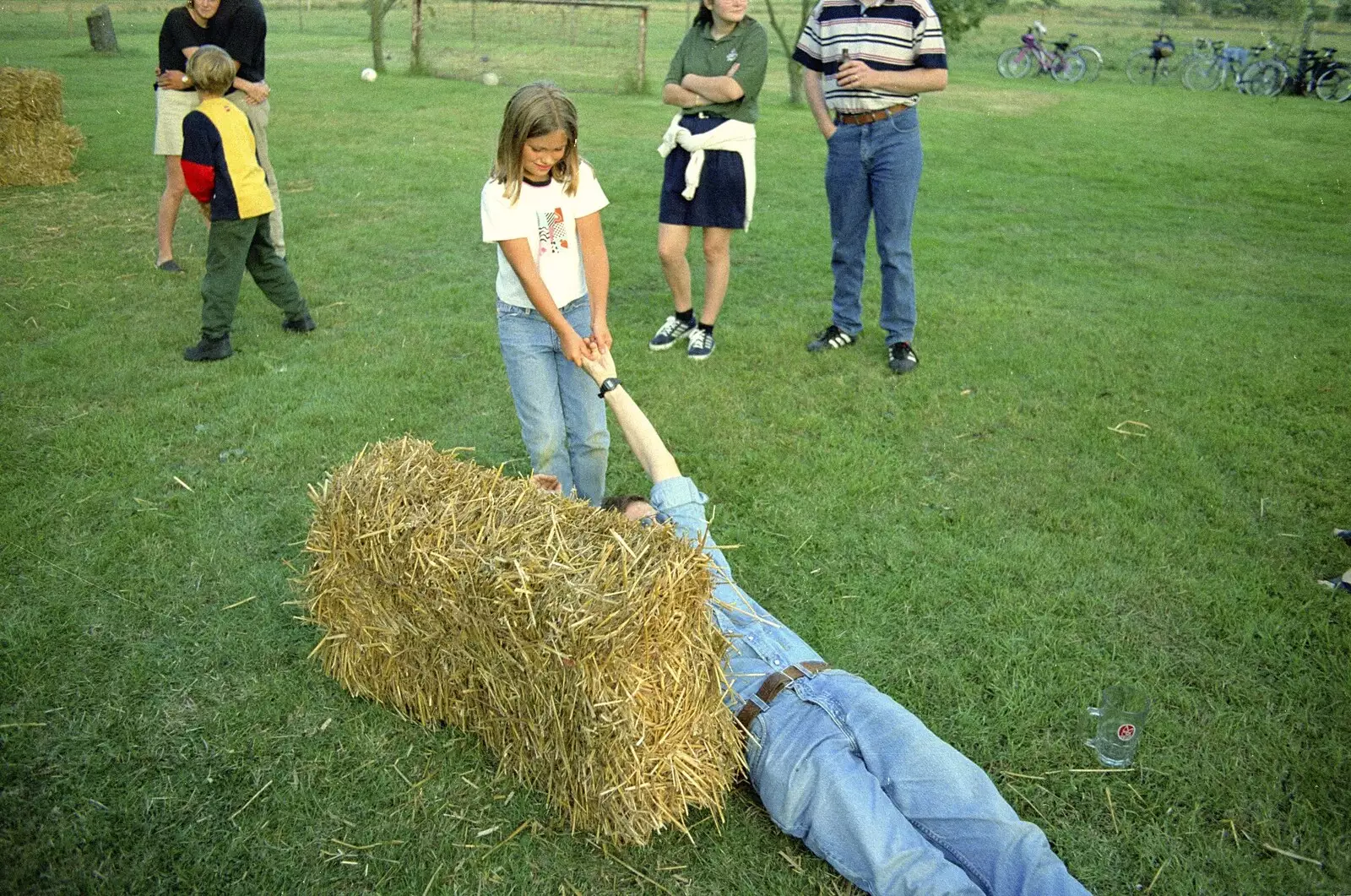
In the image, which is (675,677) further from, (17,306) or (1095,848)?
(17,306)

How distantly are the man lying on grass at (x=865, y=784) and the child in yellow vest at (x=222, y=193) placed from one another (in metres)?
4.10

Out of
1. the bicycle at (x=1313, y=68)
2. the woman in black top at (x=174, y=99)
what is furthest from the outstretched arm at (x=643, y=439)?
the bicycle at (x=1313, y=68)

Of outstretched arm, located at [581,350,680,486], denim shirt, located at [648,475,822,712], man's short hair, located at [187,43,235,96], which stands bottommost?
denim shirt, located at [648,475,822,712]

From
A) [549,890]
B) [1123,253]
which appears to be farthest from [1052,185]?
[549,890]

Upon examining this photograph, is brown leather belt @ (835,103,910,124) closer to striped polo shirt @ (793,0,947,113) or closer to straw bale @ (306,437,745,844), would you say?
striped polo shirt @ (793,0,947,113)

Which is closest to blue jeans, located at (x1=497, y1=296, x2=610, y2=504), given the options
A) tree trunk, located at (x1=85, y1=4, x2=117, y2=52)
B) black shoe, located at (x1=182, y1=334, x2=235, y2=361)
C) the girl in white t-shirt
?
the girl in white t-shirt

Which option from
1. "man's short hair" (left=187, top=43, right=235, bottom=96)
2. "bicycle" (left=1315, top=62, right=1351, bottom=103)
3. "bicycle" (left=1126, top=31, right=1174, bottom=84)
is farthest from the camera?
"bicycle" (left=1126, top=31, right=1174, bottom=84)

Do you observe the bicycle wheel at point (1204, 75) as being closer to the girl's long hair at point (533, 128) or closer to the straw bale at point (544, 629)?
the girl's long hair at point (533, 128)

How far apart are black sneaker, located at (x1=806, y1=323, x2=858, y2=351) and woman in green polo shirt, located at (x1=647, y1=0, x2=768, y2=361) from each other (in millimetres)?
654

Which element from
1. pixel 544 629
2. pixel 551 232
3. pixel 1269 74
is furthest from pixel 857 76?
pixel 1269 74

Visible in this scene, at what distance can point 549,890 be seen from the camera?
277 cm

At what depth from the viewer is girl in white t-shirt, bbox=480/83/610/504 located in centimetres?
370

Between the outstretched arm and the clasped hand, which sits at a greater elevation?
the clasped hand

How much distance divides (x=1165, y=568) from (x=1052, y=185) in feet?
27.5
